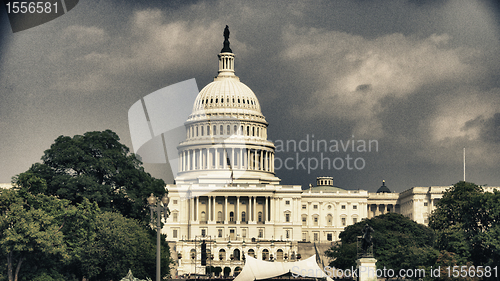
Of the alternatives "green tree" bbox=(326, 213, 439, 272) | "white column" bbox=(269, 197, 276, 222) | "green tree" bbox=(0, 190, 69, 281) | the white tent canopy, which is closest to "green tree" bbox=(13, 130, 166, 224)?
"green tree" bbox=(0, 190, 69, 281)

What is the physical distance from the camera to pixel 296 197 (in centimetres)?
19000

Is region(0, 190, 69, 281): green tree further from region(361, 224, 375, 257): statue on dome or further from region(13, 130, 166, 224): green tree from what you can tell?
region(361, 224, 375, 257): statue on dome

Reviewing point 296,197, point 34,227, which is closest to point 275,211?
point 296,197

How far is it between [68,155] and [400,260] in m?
36.5

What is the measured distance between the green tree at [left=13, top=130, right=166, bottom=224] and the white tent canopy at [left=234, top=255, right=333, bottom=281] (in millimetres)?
16923

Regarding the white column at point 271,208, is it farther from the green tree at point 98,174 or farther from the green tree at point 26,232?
the green tree at point 26,232

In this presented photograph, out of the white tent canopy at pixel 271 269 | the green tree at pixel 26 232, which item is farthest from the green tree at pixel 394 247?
the green tree at pixel 26 232

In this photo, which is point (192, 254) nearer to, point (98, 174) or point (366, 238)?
point (98, 174)

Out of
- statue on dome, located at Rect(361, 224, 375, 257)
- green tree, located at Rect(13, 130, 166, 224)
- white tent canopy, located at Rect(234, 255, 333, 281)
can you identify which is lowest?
white tent canopy, located at Rect(234, 255, 333, 281)

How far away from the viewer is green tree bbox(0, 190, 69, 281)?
2744 inches

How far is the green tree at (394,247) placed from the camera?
8806 cm

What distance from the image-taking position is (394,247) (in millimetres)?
100750

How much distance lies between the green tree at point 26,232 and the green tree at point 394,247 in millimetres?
26927

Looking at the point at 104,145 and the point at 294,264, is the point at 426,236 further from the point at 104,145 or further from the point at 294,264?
the point at 104,145
